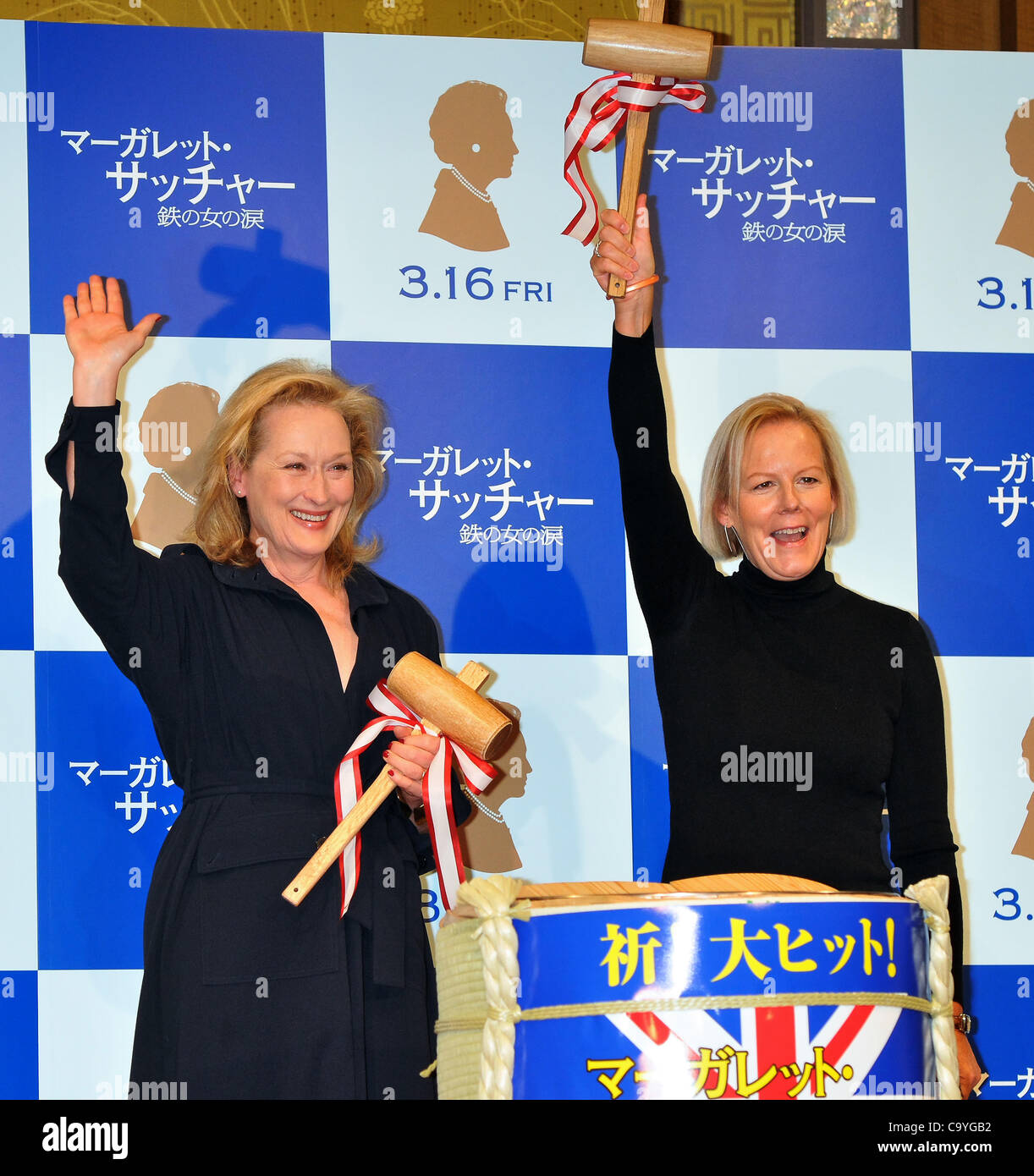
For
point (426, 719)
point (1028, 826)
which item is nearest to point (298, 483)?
point (426, 719)

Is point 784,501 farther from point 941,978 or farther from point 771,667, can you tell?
point 941,978

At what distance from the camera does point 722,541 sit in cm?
265

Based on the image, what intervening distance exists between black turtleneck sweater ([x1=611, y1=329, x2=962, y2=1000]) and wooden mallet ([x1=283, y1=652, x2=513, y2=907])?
1.15 feet

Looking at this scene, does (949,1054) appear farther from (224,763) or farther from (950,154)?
(950,154)

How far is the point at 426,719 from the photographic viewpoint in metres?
2.35

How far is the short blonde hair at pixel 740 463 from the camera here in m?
2.58

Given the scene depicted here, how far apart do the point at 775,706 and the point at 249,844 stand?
875 mm

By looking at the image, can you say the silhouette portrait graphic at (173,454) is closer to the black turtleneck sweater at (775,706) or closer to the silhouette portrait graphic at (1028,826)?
the black turtleneck sweater at (775,706)

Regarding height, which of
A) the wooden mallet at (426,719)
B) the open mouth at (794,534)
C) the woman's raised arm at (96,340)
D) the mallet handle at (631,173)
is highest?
the mallet handle at (631,173)

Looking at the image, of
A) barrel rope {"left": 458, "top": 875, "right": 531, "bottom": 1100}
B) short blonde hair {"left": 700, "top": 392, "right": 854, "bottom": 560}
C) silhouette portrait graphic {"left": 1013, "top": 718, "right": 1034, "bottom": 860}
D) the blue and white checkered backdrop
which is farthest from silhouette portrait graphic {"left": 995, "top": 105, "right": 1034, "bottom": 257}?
barrel rope {"left": 458, "top": 875, "right": 531, "bottom": 1100}

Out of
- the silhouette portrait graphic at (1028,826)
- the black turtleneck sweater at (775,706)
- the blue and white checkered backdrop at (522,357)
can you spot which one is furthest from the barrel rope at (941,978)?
the silhouette portrait graphic at (1028,826)

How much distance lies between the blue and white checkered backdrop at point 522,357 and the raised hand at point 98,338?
0.21 m

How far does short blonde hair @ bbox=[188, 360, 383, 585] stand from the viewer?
259 centimetres

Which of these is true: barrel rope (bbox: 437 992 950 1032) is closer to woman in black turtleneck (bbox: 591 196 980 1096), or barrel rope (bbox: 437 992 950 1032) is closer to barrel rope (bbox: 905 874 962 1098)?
barrel rope (bbox: 905 874 962 1098)
